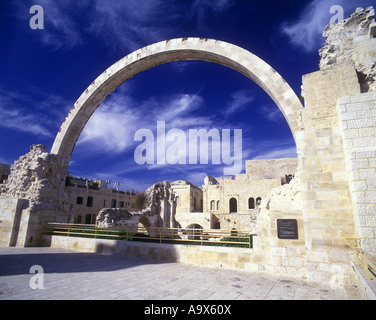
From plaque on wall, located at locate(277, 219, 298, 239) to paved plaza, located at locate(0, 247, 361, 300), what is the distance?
98 centimetres

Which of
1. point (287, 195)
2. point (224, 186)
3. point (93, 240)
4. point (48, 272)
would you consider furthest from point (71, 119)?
point (224, 186)

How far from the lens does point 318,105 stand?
5.86 m

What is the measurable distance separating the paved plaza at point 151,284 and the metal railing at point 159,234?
3.34 feet

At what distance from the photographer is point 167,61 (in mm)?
11891

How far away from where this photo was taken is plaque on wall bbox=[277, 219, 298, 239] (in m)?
5.70

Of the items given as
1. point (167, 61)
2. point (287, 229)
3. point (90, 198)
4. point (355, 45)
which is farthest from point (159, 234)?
point (90, 198)

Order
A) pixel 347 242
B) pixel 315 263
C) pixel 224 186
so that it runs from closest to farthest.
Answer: pixel 347 242 → pixel 315 263 → pixel 224 186

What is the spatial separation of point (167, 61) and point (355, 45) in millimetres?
8439

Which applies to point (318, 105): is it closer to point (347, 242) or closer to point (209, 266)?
point (347, 242)
